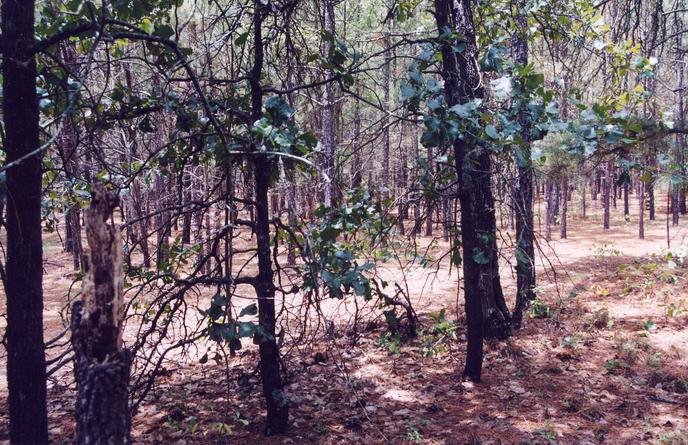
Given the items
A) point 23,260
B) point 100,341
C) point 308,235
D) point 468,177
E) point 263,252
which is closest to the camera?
point 100,341

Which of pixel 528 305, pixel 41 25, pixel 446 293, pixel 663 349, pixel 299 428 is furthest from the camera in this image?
pixel 446 293

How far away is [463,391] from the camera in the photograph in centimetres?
558

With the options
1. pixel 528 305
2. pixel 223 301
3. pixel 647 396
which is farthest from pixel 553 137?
pixel 223 301

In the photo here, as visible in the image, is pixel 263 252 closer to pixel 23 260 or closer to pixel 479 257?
pixel 23 260

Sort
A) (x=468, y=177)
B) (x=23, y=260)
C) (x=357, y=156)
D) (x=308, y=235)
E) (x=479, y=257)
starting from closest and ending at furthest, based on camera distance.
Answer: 1. (x=23, y=260)
2. (x=308, y=235)
3. (x=479, y=257)
4. (x=468, y=177)
5. (x=357, y=156)

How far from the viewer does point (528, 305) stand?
8.78 meters

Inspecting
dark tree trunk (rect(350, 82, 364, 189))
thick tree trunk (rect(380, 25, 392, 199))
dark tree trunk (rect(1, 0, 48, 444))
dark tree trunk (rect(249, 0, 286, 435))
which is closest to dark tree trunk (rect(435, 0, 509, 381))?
thick tree trunk (rect(380, 25, 392, 199))

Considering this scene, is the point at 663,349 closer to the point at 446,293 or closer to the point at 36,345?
the point at 446,293

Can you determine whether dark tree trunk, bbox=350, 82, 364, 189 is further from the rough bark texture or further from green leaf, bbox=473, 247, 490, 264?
the rough bark texture

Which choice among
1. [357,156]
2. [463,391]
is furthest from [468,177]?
[357,156]

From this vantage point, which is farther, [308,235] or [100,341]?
[308,235]

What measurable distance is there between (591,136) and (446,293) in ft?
25.8

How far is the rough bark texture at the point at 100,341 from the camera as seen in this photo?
2129mm

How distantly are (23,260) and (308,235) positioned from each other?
5.34 feet
